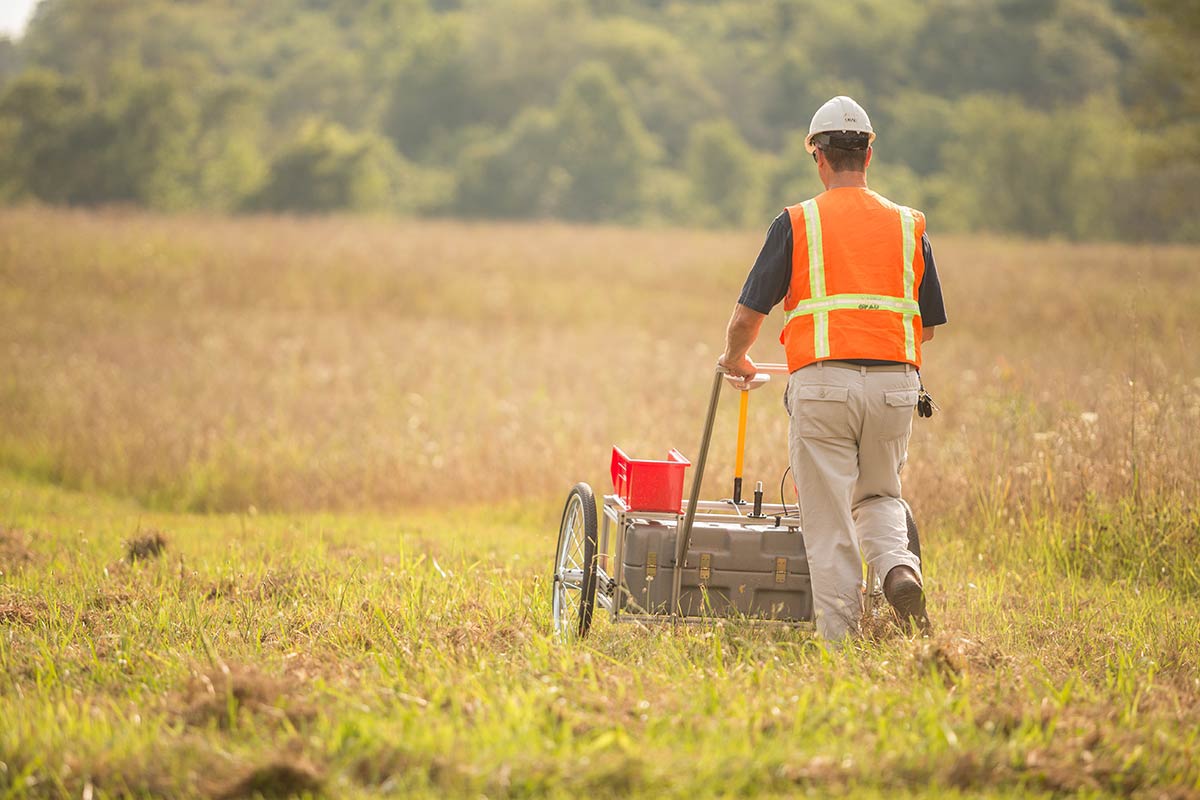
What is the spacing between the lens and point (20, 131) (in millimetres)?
56156

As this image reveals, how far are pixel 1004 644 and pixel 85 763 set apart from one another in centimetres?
387

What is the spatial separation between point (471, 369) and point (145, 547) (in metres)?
7.66

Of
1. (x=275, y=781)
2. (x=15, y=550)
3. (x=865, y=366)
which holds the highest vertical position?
(x=865, y=366)

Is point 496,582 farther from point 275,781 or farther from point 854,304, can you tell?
point 275,781

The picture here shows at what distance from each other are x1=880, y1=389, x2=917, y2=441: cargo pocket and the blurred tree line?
42.6 m

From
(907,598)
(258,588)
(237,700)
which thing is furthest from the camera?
(258,588)

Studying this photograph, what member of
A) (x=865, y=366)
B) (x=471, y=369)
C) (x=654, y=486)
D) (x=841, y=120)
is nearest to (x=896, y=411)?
(x=865, y=366)

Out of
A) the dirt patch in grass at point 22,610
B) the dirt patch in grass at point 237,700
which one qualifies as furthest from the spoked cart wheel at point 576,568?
the dirt patch in grass at point 22,610

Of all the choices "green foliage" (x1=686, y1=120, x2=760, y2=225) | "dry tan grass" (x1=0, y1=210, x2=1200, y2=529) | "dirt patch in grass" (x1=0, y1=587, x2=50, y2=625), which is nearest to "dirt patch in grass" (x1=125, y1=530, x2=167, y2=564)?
"dirt patch in grass" (x1=0, y1=587, x2=50, y2=625)

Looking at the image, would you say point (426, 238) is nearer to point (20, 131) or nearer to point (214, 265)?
point (214, 265)

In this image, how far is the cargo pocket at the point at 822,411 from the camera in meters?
5.53

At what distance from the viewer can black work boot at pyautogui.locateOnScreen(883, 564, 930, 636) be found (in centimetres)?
549

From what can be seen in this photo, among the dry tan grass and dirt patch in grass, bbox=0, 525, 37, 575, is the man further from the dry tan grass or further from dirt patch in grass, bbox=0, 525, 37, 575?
dirt patch in grass, bbox=0, 525, 37, 575

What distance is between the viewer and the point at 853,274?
5.53 metres
